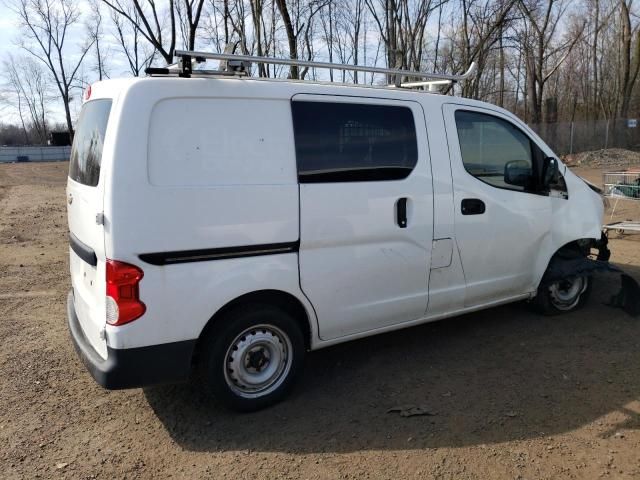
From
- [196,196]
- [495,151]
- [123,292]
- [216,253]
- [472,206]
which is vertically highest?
[495,151]

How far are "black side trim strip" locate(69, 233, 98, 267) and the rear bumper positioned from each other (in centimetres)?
53

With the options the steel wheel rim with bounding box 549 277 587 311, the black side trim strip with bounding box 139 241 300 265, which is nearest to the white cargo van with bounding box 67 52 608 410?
the black side trim strip with bounding box 139 241 300 265

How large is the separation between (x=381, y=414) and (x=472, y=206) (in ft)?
5.79

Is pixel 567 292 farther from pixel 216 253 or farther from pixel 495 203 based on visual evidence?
pixel 216 253

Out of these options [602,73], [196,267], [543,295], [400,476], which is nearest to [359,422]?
[400,476]

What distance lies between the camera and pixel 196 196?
302 centimetres

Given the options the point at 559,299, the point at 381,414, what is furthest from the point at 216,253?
the point at 559,299

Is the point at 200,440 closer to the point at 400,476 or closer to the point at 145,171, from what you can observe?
the point at 400,476

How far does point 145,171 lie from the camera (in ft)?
9.53

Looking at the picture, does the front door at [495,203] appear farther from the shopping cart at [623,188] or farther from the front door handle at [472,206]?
the shopping cart at [623,188]

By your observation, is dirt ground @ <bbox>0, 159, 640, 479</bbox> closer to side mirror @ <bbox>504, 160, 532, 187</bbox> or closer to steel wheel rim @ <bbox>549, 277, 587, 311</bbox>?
steel wheel rim @ <bbox>549, 277, 587, 311</bbox>

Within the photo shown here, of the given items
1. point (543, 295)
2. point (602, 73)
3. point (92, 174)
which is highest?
point (602, 73)

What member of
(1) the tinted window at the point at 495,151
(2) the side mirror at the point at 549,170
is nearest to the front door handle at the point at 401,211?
(1) the tinted window at the point at 495,151

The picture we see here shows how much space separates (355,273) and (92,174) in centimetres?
181
